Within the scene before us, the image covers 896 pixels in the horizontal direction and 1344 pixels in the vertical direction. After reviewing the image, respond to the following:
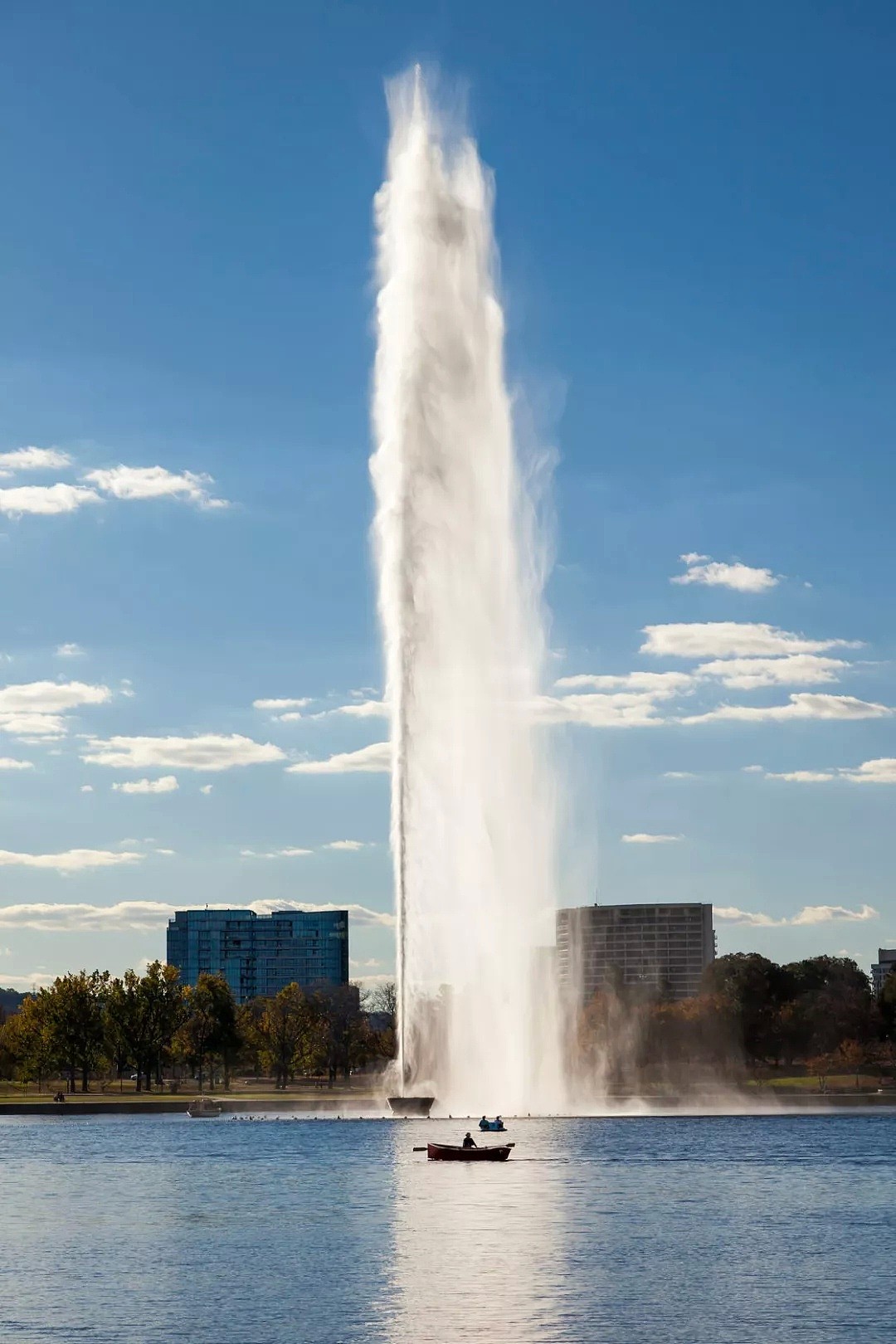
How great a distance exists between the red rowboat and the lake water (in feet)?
3.27

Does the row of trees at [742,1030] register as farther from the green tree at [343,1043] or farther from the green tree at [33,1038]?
the green tree at [33,1038]

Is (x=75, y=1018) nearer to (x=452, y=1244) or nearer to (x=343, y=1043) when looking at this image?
(x=343, y=1043)

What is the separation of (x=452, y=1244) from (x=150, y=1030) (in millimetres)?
103193

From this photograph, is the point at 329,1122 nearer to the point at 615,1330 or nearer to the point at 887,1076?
the point at 887,1076

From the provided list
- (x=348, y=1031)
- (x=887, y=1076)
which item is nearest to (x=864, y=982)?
(x=887, y=1076)

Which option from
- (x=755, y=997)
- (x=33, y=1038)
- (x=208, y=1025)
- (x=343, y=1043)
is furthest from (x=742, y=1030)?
(x=33, y=1038)

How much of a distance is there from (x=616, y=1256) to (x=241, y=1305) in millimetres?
12900

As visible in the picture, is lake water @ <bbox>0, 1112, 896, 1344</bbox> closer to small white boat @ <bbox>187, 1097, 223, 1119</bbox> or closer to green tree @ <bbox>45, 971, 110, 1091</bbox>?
small white boat @ <bbox>187, 1097, 223, 1119</bbox>

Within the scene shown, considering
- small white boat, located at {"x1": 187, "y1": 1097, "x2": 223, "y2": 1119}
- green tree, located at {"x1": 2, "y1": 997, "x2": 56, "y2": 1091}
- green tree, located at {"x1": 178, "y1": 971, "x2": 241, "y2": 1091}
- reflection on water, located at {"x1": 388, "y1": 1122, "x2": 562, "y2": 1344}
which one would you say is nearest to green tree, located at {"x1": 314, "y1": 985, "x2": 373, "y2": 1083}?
green tree, located at {"x1": 178, "y1": 971, "x2": 241, "y2": 1091}

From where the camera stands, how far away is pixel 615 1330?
126ft

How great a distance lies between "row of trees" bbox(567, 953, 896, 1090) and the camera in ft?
532

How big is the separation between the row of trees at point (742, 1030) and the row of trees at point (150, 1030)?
75.6 feet

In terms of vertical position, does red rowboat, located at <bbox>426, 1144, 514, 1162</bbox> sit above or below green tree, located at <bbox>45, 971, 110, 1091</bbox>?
below

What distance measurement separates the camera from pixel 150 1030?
→ 499ft
